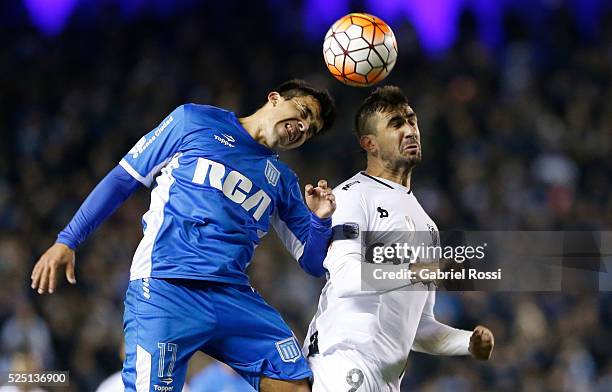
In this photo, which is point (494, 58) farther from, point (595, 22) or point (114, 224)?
point (114, 224)

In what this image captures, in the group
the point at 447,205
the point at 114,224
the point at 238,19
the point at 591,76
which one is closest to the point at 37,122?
the point at 114,224

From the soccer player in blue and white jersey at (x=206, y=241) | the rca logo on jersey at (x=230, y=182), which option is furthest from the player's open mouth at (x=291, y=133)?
the rca logo on jersey at (x=230, y=182)

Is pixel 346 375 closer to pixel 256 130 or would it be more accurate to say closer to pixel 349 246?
pixel 349 246

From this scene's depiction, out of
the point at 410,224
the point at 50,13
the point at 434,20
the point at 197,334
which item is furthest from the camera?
the point at 434,20

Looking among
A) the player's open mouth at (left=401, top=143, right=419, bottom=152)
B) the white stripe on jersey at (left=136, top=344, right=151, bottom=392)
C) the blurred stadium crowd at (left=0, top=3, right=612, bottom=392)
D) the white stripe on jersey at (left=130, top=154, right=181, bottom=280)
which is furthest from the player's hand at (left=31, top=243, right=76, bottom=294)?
the blurred stadium crowd at (left=0, top=3, right=612, bottom=392)

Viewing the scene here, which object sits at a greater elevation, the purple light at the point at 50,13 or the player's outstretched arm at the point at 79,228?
the purple light at the point at 50,13

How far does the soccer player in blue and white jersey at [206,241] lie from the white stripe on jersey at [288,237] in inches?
1.4

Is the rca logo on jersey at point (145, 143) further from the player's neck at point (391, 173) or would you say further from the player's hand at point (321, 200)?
the player's neck at point (391, 173)

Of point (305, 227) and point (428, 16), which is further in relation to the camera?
point (428, 16)

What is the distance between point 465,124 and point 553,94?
1508 mm

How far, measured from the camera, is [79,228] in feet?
16.1

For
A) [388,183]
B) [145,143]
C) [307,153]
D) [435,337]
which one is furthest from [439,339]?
[307,153]

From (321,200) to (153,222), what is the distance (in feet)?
2.75

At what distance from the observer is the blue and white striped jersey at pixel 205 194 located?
480 centimetres
